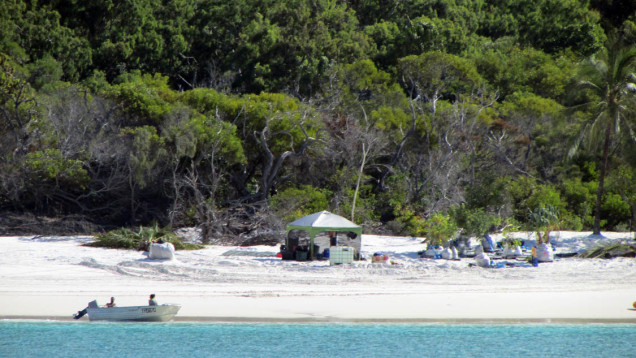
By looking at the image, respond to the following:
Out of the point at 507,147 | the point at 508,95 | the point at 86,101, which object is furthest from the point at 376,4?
the point at 86,101

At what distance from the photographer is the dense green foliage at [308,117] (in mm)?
23344

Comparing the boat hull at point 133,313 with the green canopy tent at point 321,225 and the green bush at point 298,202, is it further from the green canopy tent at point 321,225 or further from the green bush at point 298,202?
the green bush at point 298,202

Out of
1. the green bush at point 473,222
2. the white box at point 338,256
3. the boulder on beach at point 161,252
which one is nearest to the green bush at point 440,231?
the green bush at point 473,222

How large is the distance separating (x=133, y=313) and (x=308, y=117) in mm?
14783

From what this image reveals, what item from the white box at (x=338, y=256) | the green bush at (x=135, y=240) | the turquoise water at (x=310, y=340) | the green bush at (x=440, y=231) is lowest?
the turquoise water at (x=310, y=340)

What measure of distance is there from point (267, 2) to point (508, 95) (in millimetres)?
12183

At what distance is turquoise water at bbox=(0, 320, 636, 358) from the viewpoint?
11.4m

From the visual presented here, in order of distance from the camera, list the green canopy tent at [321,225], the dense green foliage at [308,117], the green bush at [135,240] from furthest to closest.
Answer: the dense green foliage at [308,117] → the green bush at [135,240] → the green canopy tent at [321,225]

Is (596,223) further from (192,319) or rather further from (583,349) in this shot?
(192,319)

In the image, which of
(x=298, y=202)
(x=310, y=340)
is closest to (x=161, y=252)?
(x=310, y=340)

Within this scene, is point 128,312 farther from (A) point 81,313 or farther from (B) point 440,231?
(B) point 440,231

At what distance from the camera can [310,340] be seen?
12.0m

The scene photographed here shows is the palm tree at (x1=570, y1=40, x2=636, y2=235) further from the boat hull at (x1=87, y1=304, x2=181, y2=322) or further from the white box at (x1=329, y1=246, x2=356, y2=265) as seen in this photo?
the boat hull at (x1=87, y1=304, x2=181, y2=322)

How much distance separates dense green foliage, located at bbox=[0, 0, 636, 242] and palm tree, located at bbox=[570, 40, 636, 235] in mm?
60
